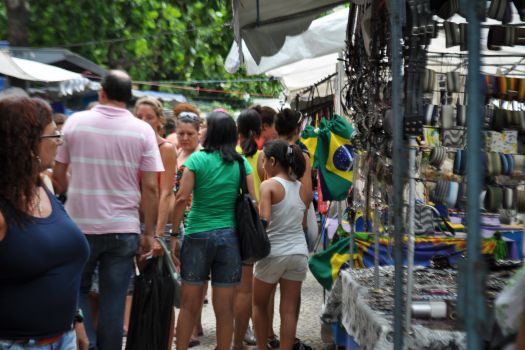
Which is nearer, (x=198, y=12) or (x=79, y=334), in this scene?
(x=79, y=334)

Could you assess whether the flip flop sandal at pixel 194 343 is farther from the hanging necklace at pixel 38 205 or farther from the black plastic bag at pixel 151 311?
the hanging necklace at pixel 38 205

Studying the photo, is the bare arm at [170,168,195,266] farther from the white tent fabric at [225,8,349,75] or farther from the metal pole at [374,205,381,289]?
the white tent fabric at [225,8,349,75]

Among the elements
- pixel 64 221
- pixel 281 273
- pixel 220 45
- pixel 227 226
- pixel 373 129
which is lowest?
pixel 281 273

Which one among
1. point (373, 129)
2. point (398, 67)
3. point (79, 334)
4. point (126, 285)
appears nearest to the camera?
point (398, 67)

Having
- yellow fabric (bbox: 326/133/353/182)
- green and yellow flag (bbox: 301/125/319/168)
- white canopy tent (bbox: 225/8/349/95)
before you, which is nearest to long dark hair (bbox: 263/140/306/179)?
yellow fabric (bbox: 326/133/353/182)

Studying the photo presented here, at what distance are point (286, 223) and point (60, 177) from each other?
171cm

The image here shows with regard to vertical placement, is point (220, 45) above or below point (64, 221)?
above

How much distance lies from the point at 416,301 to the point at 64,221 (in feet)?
5.91

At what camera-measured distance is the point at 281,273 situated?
17.8ft

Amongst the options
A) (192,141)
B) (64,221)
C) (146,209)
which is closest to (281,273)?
(146,209)

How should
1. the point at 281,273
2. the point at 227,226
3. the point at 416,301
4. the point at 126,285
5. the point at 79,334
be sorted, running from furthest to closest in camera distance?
the point at 281,273 < the point at 227,226 < the point at 126,285 < the point at 416,301 < the point at 79,334

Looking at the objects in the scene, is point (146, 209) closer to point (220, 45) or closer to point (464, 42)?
point (464, 42)

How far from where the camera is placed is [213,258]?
5074mm

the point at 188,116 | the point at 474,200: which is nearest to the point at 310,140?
the point at 188,116
